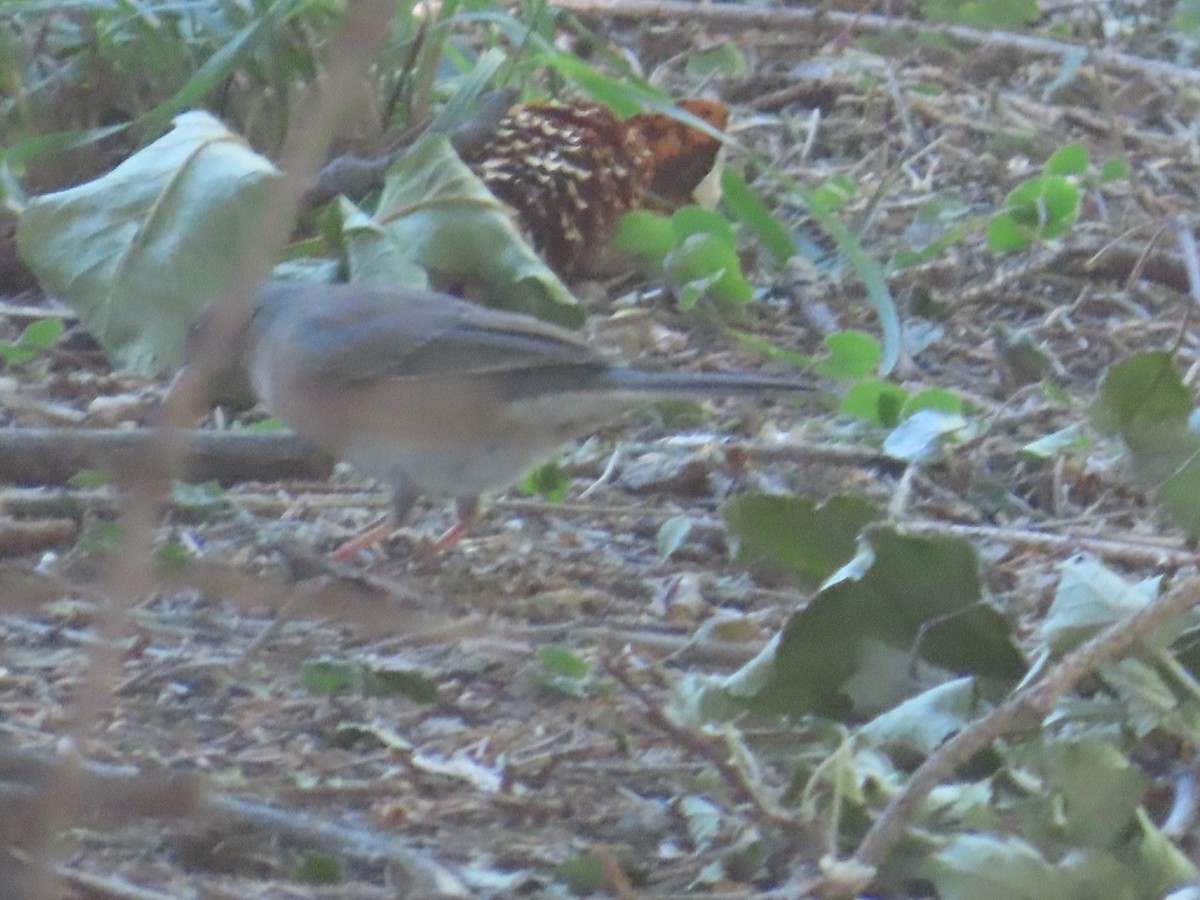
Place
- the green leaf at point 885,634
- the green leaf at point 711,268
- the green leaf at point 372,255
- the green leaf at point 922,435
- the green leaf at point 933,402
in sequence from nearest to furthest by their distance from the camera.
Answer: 1. the green leaf at point 885,634
2. the green leaf at point 922,435
3. the green leaf at point 933,402
4. the green leaf at point 372,255
5. the green leaf at point 711,268

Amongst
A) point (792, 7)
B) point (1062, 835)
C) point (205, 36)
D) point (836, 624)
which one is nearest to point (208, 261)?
point (205, 36)

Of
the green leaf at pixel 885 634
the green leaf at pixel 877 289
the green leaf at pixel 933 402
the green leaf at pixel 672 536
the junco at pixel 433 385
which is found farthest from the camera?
the green leaf at pixel 877 289

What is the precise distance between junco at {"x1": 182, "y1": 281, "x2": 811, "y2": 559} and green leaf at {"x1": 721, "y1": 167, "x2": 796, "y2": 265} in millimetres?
935

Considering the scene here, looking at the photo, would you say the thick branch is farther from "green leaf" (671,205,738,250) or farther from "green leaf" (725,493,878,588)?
"green leaf" (671,205,738,250)

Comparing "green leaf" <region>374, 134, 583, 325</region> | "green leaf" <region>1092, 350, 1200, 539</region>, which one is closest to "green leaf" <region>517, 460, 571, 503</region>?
"green leaf" <region>374, 134, 583, 325</region>

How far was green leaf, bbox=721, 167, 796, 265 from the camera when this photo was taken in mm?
3990

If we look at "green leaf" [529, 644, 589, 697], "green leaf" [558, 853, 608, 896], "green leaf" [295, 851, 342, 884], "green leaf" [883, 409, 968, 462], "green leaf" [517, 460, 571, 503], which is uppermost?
"green leaf" [295, 851, 342, 884]

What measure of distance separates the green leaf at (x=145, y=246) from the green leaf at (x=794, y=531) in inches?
50.7

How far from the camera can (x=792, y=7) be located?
18.5 feet

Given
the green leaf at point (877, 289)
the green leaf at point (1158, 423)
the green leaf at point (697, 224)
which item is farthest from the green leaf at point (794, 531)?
the green leaf at point (697, 224)

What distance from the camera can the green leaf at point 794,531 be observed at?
2.41 m

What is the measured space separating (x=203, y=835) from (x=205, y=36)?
268 cm

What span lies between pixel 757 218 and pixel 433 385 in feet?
3.44

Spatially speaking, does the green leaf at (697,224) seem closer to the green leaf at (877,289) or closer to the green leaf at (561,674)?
the green leaf at (877,289)
